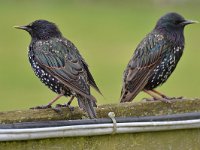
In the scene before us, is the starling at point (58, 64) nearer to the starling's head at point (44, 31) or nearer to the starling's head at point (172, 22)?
the starling's head at point (44, 31)

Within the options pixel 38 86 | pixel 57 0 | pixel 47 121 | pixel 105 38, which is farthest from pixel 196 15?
pixel 47 121

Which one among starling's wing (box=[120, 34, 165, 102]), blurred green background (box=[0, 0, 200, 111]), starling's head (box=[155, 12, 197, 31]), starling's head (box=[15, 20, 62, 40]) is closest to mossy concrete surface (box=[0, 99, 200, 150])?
starling's head (box=[15, 20, 62, 40])

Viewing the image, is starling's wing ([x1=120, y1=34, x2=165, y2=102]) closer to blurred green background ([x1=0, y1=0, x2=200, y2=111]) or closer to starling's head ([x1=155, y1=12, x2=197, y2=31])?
starling's head ([x1=155, y1=12, x2=197, y2=31])

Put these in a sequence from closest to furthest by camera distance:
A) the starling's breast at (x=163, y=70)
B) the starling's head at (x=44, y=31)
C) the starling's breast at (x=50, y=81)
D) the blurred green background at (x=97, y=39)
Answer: the starling's breast at (x=50, y=81), the starling's head at (x=44, y=31), the starling's breast at (x=163, y=70), the blurred green background at (x=97, y=39)

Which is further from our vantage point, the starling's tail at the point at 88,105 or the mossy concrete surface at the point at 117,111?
the starling's tail at the point at 88,105

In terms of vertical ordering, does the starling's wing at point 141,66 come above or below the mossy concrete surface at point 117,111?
below

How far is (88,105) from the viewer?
5254 mm

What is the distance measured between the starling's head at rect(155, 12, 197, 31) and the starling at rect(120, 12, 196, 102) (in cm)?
5

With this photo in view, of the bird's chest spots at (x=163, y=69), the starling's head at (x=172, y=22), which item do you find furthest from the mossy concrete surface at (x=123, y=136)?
the starling's head at (x=172, y=22)

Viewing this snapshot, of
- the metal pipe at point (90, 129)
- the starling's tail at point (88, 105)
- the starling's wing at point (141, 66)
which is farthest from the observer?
the starling's wing at point (141, 66)

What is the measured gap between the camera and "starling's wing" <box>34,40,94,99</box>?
19.4ft

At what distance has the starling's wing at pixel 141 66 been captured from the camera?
276 inches

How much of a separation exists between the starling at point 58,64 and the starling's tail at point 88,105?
50mm

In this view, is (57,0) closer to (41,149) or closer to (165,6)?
(165,6)
